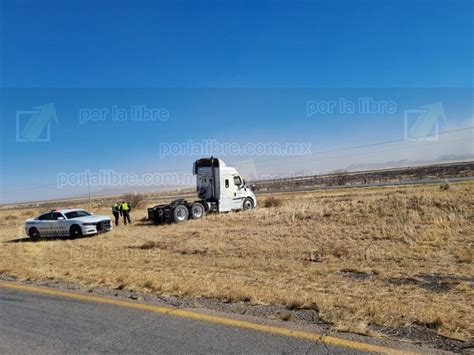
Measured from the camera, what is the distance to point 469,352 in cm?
351

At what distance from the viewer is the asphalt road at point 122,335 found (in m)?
3.76

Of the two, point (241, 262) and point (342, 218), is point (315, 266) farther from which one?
point (342, 218)

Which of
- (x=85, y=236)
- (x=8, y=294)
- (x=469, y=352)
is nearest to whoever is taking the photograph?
(x=469, y=352)

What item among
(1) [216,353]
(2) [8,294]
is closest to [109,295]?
(2) [8,294]

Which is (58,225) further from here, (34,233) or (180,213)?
(180,213)

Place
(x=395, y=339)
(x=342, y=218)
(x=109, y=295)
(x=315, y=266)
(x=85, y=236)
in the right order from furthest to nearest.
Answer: (x=85, y=236) < (x=342, y=218) < (x=315, y=266) < (x=109, y=295) < (x=395, y=339)

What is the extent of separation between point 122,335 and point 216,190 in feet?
64.1

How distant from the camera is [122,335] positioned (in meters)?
4.19

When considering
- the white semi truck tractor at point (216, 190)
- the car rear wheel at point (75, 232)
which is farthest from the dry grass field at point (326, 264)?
the white semi truck tractor at point (216, 190)

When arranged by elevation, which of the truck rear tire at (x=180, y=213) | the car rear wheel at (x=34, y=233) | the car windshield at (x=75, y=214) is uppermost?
the car windshield at (x=75, y=214)

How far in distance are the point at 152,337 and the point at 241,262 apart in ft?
18.4

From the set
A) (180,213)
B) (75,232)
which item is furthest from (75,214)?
(180,213)

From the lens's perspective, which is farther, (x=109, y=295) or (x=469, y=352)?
(x=109, y=295)

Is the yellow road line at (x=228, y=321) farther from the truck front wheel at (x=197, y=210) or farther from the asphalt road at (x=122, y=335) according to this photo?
the truck front wheel at (x=197, y=210)
